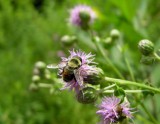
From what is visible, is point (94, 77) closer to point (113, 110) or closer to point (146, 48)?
point (113, 110)

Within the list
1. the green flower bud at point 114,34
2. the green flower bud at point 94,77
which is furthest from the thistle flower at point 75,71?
the green flower bud at point 114,34

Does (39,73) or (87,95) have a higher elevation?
(39,73)

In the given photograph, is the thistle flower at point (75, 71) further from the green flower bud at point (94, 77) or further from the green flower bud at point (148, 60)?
the green flower bud at point (148, 60)

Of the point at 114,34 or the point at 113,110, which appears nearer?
the point at 113,110

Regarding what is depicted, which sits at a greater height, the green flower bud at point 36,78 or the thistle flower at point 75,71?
the green flower bud at point 36,78

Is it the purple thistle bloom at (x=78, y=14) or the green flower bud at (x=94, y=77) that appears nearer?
the green flower bud at (x=94, y=77)

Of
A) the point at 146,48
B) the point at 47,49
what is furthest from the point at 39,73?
the point at 47,49

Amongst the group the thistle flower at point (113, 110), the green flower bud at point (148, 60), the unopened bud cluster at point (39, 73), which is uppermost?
the unopened bud cluster at point (39, 73)
